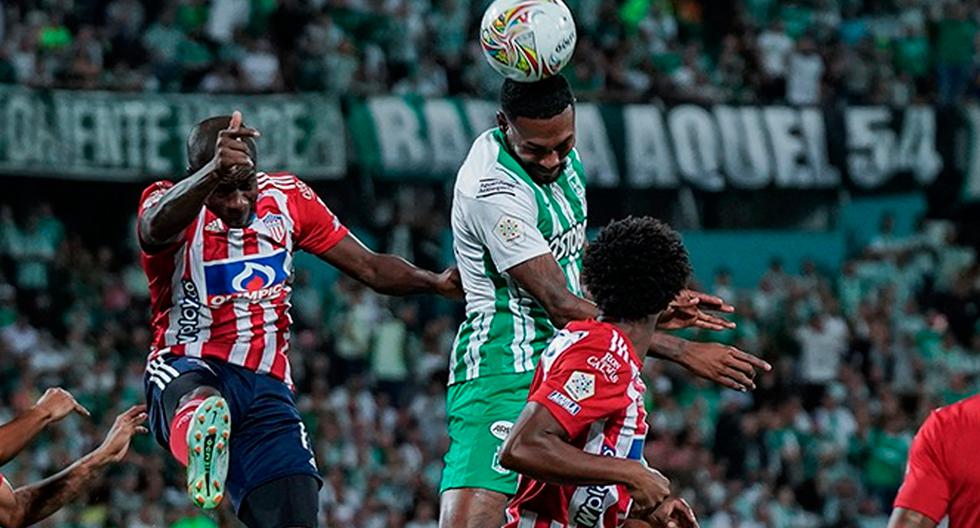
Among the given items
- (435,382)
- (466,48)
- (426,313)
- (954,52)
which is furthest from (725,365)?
(954,52)

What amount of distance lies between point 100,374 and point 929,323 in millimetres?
10803

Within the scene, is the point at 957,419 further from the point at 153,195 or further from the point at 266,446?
the point at 153,195

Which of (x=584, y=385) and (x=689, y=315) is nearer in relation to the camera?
(x=584, y=385)

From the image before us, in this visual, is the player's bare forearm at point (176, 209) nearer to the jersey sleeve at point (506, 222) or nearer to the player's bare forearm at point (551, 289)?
the jersey sleeve at point (506, 222)

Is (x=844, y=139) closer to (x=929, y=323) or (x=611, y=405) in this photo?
(x=929, y=323)

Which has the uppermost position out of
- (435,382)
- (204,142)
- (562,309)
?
(204,142)

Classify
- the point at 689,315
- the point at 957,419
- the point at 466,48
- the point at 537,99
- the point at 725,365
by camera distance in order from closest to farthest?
the point at 957,419, the point at 725,365, the point at 689,315, the point at 537,99, the point at 466,48

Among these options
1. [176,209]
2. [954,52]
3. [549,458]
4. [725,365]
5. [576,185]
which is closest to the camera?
[549,458]

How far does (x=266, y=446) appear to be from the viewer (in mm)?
8289

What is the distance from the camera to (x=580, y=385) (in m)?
6.58

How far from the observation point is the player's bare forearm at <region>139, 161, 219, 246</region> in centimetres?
771

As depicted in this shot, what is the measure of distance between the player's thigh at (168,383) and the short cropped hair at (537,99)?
1.78 meters

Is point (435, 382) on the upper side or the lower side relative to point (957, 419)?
lower

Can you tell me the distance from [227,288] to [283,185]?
2.05 ft
